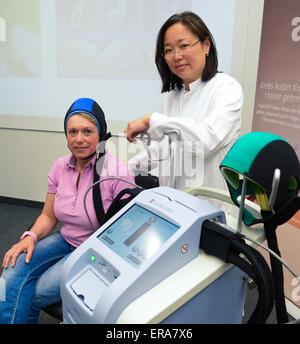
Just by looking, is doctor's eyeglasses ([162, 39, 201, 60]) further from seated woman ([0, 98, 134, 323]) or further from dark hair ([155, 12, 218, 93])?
seated woman ([0, 98, 134, 323])

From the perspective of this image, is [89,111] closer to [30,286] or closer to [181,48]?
[181,48]

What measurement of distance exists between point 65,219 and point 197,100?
679mm

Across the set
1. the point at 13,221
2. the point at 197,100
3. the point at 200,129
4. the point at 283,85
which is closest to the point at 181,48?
the point at 197,100

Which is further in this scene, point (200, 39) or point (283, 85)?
point (283, 85)

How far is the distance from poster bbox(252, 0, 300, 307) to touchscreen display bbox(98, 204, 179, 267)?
124 centimetres

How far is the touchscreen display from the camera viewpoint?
0.71 metres

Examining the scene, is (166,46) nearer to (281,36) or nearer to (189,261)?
(189,261)

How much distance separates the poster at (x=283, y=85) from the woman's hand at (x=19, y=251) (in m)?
1.30

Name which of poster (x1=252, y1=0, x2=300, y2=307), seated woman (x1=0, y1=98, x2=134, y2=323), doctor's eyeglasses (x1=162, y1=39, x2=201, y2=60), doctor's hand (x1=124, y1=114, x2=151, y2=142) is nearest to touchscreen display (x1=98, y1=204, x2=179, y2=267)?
doctor's hand (x1=124, y1=114, x2=151, y2=142)

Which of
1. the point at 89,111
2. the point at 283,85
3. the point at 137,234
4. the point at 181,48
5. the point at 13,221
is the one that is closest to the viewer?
the point at 137,234

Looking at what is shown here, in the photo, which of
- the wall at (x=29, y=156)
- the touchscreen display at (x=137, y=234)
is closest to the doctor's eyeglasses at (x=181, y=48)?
the touchscreen display at (x=137, y=234)

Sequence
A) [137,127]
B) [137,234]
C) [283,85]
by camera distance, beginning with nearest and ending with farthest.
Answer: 1. [137,234]
2. [137,127]
3. [283,85]

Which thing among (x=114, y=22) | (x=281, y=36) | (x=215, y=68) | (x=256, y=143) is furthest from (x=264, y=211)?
(x=114, y=22)

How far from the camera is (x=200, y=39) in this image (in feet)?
3.78
